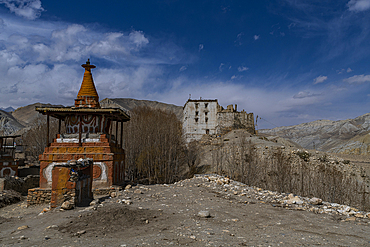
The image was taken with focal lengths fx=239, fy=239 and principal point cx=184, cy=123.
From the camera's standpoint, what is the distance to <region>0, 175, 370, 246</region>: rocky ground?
5680 mm

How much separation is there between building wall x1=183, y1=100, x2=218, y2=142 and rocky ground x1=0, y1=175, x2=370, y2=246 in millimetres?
43014

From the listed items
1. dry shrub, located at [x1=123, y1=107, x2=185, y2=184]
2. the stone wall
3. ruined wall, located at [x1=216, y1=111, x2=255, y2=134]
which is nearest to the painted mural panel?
the stone wall

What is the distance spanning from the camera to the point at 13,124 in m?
97.9

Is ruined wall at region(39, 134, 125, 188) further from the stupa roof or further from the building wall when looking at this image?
the building wall

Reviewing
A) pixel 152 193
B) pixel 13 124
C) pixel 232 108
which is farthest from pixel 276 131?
pixel 152 193

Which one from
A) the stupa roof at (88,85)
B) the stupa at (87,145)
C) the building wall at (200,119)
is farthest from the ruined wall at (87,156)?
the building wall at (200,119)

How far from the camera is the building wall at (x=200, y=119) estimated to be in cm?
5400

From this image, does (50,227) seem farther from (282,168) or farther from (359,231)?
(282,168)

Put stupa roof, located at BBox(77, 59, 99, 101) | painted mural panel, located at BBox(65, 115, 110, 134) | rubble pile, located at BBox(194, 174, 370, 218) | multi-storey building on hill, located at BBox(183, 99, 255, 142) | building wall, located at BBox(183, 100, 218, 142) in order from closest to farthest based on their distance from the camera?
rubble pile, located at BBox(194, 174, 370, 218)
painted mural panel, located at BBox(65, 115, 110, 134)
stupa roof, located at BBox(77, 59, 99, 101)
multi-storey building on hill, located at BBox(183, 99, 255, 142)
building wall, located at BBox(183, 100, 218, 142)

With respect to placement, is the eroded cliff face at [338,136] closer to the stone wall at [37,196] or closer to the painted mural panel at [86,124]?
the painted mural panel at [86,124]

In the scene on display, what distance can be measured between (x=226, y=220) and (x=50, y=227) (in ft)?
17.0

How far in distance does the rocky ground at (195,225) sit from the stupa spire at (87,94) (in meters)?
6.86

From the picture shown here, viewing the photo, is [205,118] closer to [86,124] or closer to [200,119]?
[200,119]

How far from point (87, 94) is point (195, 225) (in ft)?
37.8
